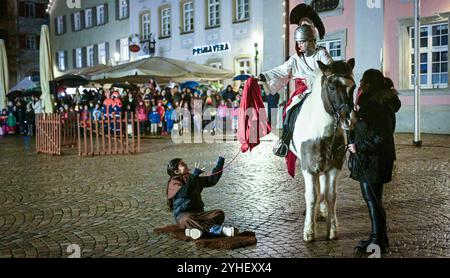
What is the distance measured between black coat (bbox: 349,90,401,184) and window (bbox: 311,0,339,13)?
19589 millimetres

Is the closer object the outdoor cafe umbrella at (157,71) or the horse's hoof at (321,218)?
the horse's hoof at (321,218)

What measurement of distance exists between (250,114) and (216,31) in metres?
24.2

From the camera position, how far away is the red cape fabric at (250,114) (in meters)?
6.77

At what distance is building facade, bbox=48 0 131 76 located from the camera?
3919 centimetres

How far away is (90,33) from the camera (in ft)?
143

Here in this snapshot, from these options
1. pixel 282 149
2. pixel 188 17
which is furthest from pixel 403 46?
pixel 282 149

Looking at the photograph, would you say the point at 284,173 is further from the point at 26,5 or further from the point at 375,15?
the point at 26,5

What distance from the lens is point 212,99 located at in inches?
912

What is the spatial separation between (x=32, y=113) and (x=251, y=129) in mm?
22174

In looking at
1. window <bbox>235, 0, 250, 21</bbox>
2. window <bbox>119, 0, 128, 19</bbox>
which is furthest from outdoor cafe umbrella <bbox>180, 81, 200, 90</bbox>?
window <bbox>119, 0, 128, 19</bbox>

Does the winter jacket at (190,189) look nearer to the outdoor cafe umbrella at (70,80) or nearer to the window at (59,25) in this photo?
the outdoor cafe umbrella at (70,80)

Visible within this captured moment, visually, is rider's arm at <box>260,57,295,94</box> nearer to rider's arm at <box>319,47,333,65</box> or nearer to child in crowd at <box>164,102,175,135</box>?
rider's arm at <box>319,47,333,65</box>

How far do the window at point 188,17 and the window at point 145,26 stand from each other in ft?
12.7

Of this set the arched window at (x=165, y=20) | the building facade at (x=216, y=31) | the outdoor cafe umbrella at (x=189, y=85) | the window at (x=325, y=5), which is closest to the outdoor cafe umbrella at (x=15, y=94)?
the building facade at (x=216, y=31)
